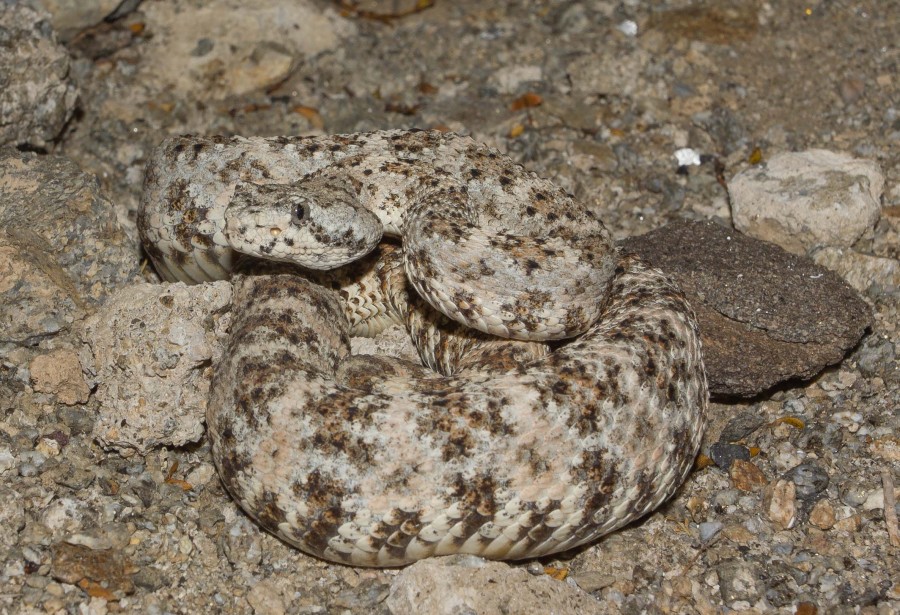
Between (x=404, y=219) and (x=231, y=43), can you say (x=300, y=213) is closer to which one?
(x=404, y=219)

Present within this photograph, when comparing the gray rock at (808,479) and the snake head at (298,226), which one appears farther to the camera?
the gray rock at (808,479)

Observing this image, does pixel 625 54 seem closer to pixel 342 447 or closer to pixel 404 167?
pixel 404 167

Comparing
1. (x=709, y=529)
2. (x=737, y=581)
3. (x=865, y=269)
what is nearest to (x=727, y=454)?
(x=709, y=529)

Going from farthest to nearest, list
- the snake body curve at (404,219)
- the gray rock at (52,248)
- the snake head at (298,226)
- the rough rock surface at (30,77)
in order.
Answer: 1. the rough rock surface at (30,77)
2. the gray rock at (52,248)
3. the snake head at (298,226)
4. the snake body curve at (404,219)

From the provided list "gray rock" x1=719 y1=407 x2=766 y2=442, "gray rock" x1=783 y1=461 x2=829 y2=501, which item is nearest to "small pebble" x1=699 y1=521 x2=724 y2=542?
"gray rock" x1=783 y1=461 x2=829 y2=501

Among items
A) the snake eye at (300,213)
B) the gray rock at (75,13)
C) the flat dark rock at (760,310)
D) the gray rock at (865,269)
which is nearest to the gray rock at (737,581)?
the flat dark rock at (760,310)

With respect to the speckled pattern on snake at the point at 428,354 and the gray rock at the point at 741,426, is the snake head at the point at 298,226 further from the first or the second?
the gray rock at the point at 741,426

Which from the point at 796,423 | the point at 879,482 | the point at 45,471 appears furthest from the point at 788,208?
the point at 45,471
